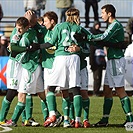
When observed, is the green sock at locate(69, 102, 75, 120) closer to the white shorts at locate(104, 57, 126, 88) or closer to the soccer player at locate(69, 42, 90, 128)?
the soccer player at locate(69, 42, 90, 128)

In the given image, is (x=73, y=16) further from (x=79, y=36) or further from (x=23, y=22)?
(x=23, y=22)

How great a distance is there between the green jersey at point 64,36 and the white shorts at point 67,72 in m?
0.13

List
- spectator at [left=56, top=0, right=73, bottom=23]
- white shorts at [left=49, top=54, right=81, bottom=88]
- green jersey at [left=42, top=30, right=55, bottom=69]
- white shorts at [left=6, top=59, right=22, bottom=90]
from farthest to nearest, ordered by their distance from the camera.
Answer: spectator at [left=56, top=0, right=73, bottom=23] → green jersey at [left=42, top=30, right=55, bottom=69] → white shorts at [left=6, top=59, right=22, bottom=90] → white shorts at [left=49, top=54, right=81, bottom=88]

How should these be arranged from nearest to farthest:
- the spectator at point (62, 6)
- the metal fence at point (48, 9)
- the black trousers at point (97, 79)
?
the black trousers at point (97, 79) < the spectator at point (62, 6) < the metal fence at point (48, 9)

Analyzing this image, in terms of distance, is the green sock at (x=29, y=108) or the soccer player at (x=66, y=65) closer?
the soccer player at (x=66, y=65)

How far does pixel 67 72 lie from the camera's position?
509 inches

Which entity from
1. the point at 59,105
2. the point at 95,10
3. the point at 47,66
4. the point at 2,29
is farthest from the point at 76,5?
the point at 47,66

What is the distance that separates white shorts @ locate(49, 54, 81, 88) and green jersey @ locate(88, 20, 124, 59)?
0.54m

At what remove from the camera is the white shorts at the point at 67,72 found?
12898 millimetres

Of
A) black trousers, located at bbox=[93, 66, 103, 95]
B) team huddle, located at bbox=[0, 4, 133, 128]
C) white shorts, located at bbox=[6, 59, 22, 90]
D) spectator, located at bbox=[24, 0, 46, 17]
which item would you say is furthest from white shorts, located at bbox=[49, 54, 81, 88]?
spectator, located at bbox=[24, 0, 46, 17]

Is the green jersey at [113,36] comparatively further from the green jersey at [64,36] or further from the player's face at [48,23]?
the player's face at [48,23]

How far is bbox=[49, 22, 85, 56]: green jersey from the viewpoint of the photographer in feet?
42.5

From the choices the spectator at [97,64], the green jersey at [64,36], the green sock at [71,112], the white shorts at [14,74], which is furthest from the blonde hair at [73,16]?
the spectator at [97,64]

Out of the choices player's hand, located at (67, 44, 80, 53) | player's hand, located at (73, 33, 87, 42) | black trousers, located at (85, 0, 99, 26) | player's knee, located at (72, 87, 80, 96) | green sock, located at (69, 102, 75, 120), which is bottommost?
green sock, located at (69, 102, 75, 120)
